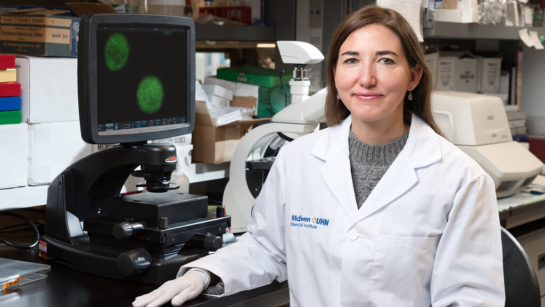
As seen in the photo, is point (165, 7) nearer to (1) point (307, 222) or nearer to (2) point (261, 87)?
(2) point (261, 87)

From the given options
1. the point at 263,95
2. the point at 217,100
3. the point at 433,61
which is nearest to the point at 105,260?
the point at 217,100

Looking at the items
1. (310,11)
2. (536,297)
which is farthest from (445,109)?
(536,297)

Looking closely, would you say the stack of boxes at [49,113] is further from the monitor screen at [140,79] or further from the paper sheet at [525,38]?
the paper sheet at [525,38]

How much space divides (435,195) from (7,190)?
108 cm

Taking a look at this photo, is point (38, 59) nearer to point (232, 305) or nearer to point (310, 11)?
point (232, 305)

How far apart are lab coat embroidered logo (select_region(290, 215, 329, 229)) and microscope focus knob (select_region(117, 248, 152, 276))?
325 mm

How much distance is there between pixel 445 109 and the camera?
2414 millimetres

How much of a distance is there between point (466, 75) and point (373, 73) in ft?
7.27

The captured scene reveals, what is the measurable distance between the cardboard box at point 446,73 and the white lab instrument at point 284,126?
1399 millimetres

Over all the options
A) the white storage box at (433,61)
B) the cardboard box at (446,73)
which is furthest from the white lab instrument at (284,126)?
the cardboard box at (446,73)

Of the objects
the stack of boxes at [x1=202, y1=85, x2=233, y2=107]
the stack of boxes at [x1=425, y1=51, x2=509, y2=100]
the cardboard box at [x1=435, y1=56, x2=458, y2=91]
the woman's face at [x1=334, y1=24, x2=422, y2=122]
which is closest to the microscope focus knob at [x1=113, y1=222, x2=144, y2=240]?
the woman's face at [x1=334, y1=24, x2=422, y2=122]

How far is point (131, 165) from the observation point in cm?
141

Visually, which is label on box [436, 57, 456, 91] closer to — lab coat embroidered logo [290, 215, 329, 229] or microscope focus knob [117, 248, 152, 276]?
lab coat embroidered logo [290, 215, 329, 229]

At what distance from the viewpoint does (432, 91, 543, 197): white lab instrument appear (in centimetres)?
232
